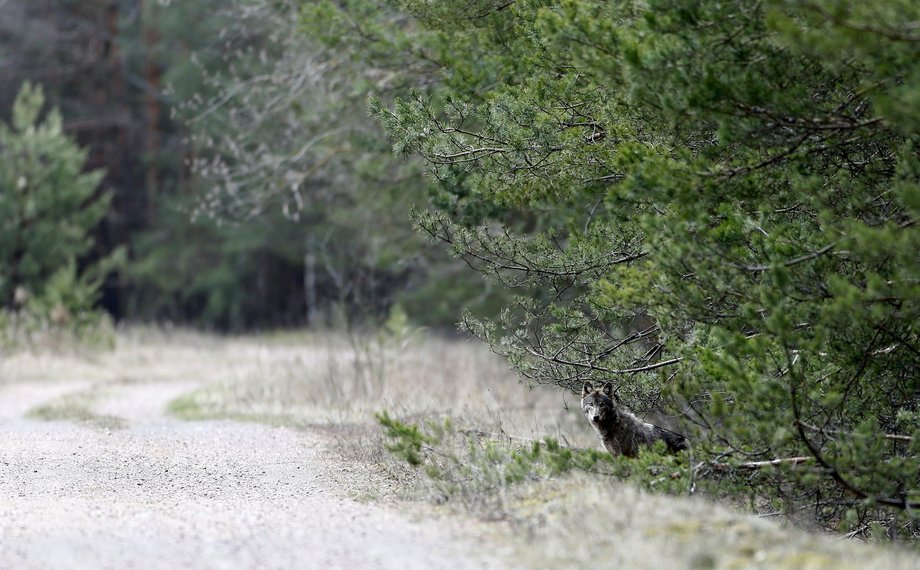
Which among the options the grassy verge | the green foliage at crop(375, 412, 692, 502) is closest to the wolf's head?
the grassy verge

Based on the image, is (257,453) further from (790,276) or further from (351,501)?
(790,276)

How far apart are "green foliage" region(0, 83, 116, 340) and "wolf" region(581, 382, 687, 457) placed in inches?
571

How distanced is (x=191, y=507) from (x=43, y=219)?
17.7 metres

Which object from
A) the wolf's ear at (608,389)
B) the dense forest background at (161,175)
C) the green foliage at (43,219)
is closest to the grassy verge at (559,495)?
the wolf's ear at (608,389)

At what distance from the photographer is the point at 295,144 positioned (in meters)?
14.0

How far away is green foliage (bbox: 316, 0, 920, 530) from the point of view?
5.57 m

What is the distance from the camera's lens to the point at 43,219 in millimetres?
22266

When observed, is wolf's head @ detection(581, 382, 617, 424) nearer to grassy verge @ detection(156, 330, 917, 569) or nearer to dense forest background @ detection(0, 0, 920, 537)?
dense forest background @ detection(0, 0, 920, 537)

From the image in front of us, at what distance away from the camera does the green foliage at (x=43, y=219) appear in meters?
20.2

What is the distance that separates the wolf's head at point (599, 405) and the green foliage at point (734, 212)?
0.43 feet

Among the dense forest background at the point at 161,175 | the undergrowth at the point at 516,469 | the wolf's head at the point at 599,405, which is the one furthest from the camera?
the dense forest background at the point at 161,175

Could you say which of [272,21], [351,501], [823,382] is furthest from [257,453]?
[272,21]

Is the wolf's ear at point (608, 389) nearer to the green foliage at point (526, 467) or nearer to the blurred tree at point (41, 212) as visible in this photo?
the green foliage at point (526, 467)

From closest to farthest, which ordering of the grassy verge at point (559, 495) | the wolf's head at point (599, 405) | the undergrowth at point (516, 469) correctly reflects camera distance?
the grassy verge at point (559, 495) < the undergrowth at point (516, 469) < the wolf's head at point (599, 405)
